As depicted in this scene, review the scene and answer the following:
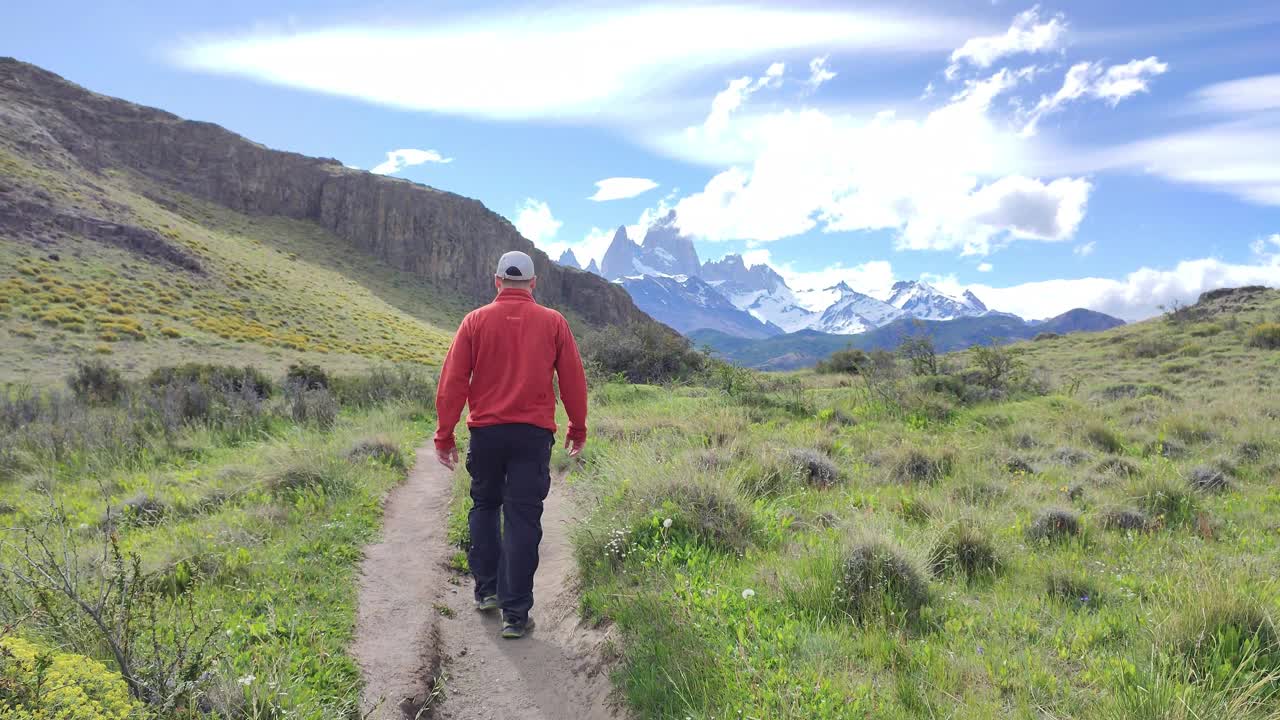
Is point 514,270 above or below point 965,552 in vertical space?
above

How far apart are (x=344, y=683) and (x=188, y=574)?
1.84 m

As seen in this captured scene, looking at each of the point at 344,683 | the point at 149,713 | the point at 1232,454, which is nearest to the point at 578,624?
the point at 344,683

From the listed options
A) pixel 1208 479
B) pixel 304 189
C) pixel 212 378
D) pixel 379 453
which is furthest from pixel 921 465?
pixel 304 189

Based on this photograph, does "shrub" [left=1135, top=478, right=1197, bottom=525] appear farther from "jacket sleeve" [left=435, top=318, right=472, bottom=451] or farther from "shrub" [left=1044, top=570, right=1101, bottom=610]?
"jacket sleeve" [left=435, top=318, right=472, bottom=451]

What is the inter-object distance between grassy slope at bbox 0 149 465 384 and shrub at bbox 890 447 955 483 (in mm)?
27981

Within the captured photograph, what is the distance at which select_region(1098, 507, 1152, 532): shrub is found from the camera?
5.40 m

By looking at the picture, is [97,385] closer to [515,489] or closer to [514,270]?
[514,270]

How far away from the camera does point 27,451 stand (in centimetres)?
970

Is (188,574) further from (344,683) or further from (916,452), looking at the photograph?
(916,452)

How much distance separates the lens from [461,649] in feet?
14.1

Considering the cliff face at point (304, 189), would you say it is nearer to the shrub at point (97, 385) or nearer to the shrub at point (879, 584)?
the shrub at point (97, 385)

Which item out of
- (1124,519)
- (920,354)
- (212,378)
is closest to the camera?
(1124,519)

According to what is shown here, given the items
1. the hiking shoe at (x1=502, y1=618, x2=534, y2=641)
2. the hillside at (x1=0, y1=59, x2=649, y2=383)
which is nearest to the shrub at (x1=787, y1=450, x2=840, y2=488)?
the hiking shoe at (x1=502, y1=618, x2=534, y2=641)

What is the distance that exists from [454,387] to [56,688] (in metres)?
2.55
